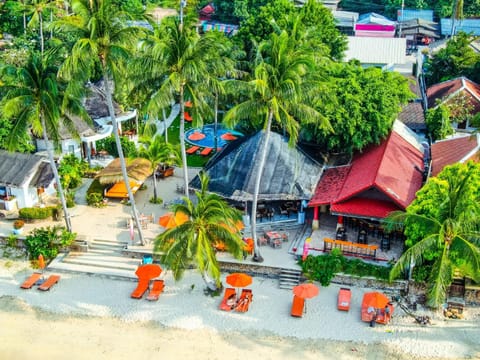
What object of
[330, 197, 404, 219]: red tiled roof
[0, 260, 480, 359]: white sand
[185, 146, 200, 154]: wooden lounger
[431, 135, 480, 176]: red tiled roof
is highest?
[431, 135, 480, 176]: red tiled roof

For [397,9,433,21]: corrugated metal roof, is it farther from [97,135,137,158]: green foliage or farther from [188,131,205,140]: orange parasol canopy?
[97,135,137,158]: green foliage

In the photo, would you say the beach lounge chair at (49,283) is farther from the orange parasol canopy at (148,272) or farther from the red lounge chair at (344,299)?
the red lounge chair at (344,299)

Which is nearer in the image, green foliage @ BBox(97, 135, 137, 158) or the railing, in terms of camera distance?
the railing

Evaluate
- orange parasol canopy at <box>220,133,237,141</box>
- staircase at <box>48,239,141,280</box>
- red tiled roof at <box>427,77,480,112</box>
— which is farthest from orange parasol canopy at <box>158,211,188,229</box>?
red tiled roof at <box>427,77,480,112</box>

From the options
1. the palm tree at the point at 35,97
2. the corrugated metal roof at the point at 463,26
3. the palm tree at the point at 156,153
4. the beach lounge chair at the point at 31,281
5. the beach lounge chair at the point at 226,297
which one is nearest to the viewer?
the beach lounge chair at the point at 226,297

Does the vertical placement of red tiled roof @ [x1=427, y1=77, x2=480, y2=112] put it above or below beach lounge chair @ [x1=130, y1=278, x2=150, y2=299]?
above

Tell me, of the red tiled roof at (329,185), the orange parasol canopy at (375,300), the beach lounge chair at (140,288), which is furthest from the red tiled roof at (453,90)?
the beach lounge chair at (140,288)

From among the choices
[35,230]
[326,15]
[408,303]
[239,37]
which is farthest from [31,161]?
[326,15]

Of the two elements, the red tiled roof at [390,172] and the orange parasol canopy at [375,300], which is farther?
the red tiled roof at [390,172]
